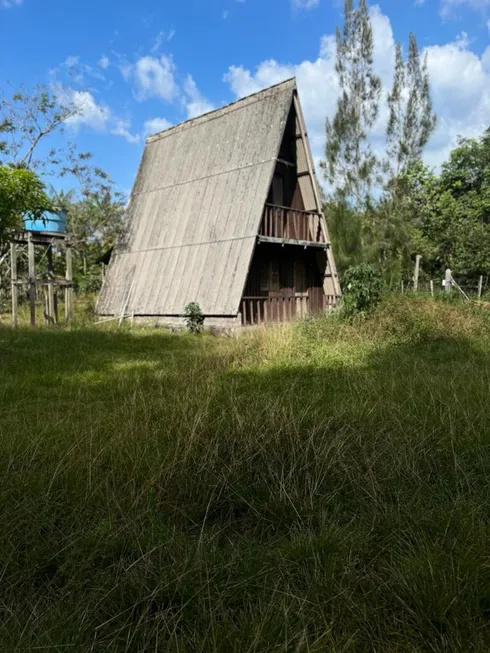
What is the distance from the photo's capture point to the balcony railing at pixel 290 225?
14227mm

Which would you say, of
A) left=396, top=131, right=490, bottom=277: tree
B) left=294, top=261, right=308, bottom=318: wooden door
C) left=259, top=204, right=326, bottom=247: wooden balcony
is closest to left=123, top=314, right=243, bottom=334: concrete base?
left=259, top=204, right=326, bottom=247: wooden balcony

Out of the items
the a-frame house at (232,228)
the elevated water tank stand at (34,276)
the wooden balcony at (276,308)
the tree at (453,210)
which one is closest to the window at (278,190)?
the a-frame house at (232,228)

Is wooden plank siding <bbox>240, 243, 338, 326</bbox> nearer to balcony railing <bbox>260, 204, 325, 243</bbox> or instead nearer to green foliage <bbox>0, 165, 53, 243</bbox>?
balcony railing <bbox>260, 204, 325, 243</bbox>

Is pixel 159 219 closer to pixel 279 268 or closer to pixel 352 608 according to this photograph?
pixel 279 268

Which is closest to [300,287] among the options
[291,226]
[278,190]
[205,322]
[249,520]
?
[291,226]

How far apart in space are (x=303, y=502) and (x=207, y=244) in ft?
40.4

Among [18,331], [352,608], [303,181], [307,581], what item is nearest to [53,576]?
[307,581]

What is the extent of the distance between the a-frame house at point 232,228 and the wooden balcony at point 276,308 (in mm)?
34

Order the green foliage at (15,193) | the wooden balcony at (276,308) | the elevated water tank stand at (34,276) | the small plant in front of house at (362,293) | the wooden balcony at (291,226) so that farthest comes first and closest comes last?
the elevated water tank stand at (34,276) < the wooden balcony at (276,308) < the wooden balcony at (291,226) < the small plant in front of house at (362,293) < the green foliage at (15,193)

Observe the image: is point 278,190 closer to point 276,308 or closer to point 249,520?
point 276,308

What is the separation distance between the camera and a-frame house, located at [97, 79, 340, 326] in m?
13.9

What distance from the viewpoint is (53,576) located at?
2.30m

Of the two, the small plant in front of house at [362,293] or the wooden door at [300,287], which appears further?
the wooden door at [300,287]

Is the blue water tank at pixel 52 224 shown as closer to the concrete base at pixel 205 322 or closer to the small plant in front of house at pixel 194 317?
the concrete base at pixel 205 322
